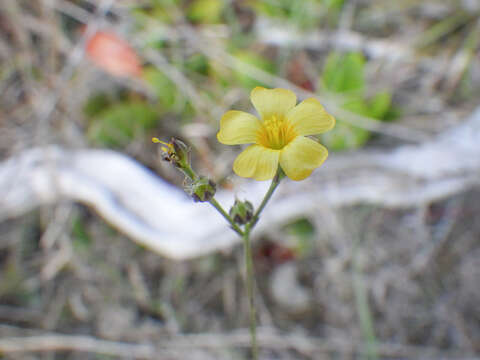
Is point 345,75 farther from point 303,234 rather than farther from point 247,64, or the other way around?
point 303,234

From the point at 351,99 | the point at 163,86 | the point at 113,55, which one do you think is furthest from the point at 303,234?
the point at 113,55

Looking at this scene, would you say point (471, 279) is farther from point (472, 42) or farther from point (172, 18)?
point (172, 18)

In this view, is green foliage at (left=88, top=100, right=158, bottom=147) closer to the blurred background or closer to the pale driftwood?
the blurred background

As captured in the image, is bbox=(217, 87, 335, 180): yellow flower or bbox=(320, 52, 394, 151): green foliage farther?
bbox=(320, 52, 394, 151): green foliage

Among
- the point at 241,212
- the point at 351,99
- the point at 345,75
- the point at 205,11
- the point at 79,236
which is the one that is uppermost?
the point at 205,11

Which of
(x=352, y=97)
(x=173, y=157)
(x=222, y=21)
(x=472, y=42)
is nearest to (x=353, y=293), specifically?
(x=352, y=97)

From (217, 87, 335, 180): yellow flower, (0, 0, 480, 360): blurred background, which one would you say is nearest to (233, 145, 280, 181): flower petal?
(217, 87, 335, 180): yellow flower
